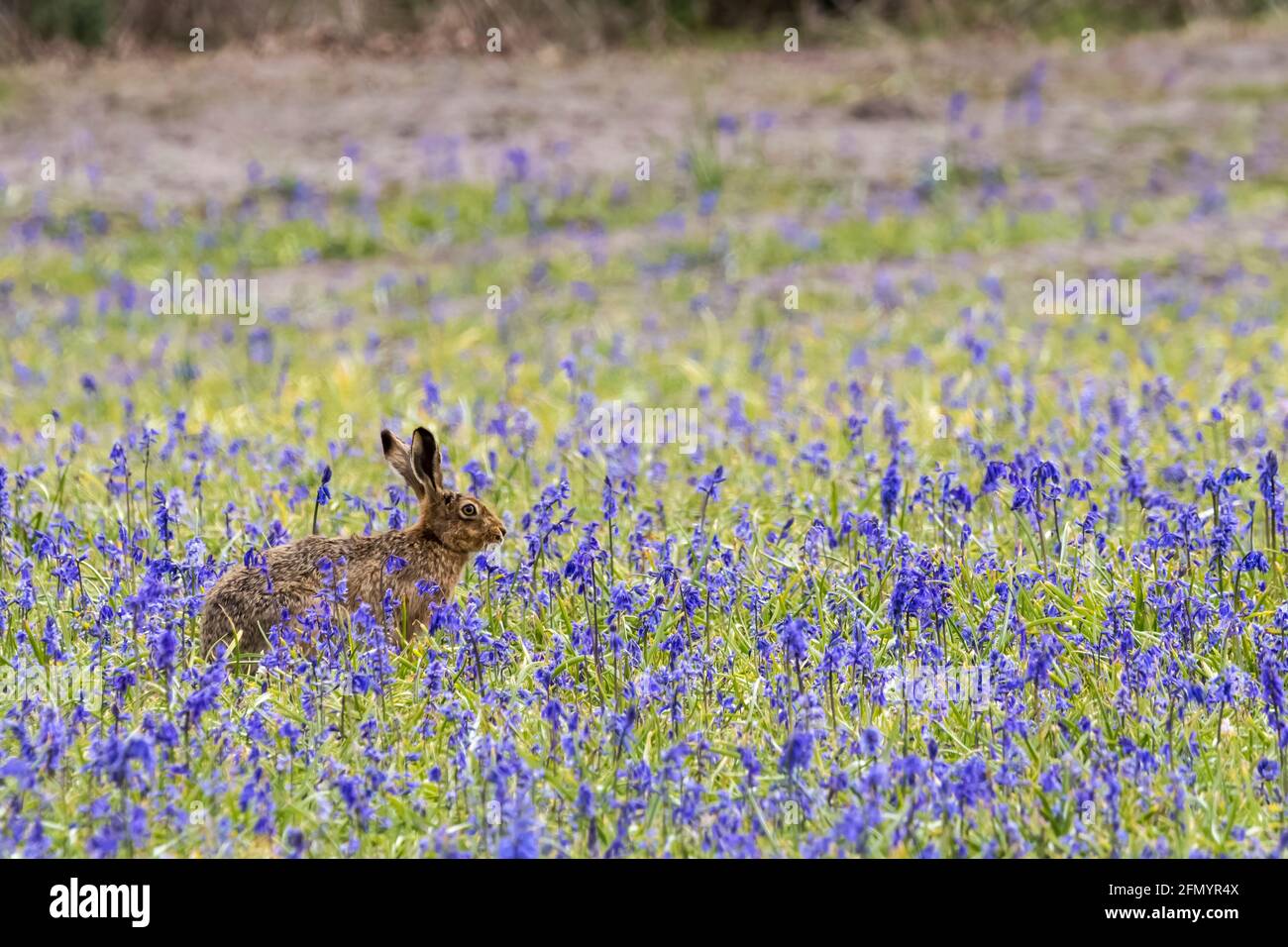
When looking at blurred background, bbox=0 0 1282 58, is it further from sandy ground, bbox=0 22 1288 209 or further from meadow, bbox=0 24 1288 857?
meadow, bbox=0 24 1288 857

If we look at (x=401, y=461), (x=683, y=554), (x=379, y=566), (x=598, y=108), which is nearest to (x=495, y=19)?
(x=598, y=108)

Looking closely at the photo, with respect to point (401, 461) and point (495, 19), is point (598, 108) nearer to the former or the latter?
point (495, 19)

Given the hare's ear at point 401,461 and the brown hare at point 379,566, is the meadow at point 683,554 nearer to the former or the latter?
the brown hare at point 379,566

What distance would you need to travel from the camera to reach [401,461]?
18.0 feet

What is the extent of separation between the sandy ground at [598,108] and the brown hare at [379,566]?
10198mm

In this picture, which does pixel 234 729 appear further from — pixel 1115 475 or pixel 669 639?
pixel 1115 475

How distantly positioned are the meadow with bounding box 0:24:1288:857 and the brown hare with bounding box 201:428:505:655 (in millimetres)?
108

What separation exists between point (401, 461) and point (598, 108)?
39.3ft

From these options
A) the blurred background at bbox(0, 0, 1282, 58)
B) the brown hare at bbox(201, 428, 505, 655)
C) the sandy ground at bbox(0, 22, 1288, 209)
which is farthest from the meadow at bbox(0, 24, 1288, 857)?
the blurred background at bbox(0, 0, 1282, 58)

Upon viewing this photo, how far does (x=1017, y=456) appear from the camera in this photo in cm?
602

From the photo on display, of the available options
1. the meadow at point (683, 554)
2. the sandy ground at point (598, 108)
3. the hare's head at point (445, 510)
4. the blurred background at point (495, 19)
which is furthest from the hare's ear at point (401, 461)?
the blurred background at point (495, 19)

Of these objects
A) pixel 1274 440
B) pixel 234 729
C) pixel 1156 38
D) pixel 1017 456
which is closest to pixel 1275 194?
pixel 1156 38

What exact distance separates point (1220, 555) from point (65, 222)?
11.5 metres
